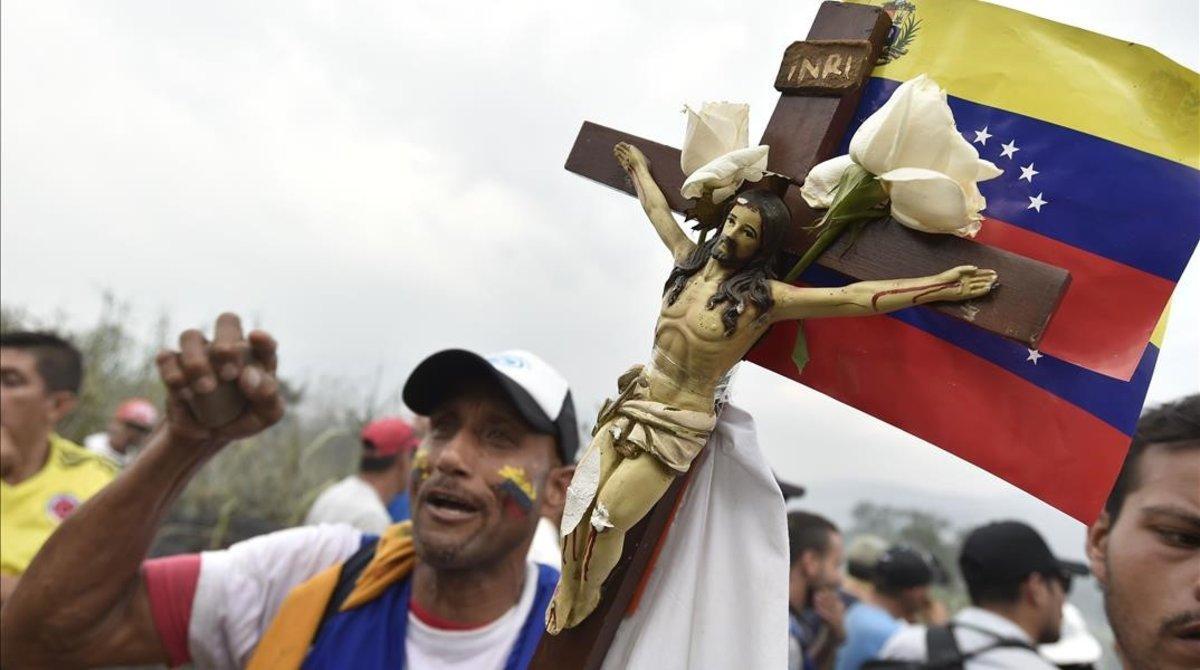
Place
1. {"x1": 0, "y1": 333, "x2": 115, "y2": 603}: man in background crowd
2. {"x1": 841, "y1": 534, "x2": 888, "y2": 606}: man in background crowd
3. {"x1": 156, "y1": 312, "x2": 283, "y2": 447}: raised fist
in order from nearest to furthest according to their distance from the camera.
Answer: {"x1": 156, "y1": 312, "x2": 283, "y2": 447}: raised fist → {"x1": 0, "y1": 333, "x2": 115, "y2": 603}: man in background crowd → {"x1": 841, "y1": 534, "x2": 888, "y2": 606}: man in background crowd

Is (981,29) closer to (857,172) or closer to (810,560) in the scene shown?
(857,172)

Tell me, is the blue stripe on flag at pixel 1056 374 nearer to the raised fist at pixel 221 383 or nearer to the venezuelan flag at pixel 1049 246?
the venezuelan flag at pixel 1049 246

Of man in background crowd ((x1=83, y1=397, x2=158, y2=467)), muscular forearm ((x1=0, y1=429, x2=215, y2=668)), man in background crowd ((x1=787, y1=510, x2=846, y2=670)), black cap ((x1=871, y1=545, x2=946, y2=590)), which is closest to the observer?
muscular forearm ((x1=0, y1=429, x2=215, y2=668))

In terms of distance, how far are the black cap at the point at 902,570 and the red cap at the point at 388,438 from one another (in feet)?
9.91

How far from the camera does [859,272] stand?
1.72 meters

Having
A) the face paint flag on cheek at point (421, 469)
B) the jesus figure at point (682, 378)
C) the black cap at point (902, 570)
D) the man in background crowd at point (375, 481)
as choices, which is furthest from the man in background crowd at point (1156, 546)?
the man in background crowd at point (375, 481)

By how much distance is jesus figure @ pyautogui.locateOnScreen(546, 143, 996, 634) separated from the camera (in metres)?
1.70

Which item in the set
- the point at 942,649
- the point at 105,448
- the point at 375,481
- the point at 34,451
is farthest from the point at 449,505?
the point at 105,448

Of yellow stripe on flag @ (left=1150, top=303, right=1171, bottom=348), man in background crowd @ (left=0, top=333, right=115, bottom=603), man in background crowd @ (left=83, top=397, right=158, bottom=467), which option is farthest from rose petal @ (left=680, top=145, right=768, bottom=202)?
man in background crowd @ (left=83, top=397, right=158, bottom=467)

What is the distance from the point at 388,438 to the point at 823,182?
4.83 m

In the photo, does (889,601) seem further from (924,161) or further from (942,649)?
(924,161)

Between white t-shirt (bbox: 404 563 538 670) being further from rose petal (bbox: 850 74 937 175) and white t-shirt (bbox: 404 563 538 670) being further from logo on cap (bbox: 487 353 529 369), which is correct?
rose petal (bbox: 850 74 937 175)

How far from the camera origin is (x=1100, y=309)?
5.80 feet

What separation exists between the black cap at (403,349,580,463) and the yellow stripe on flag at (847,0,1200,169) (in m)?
1.27
